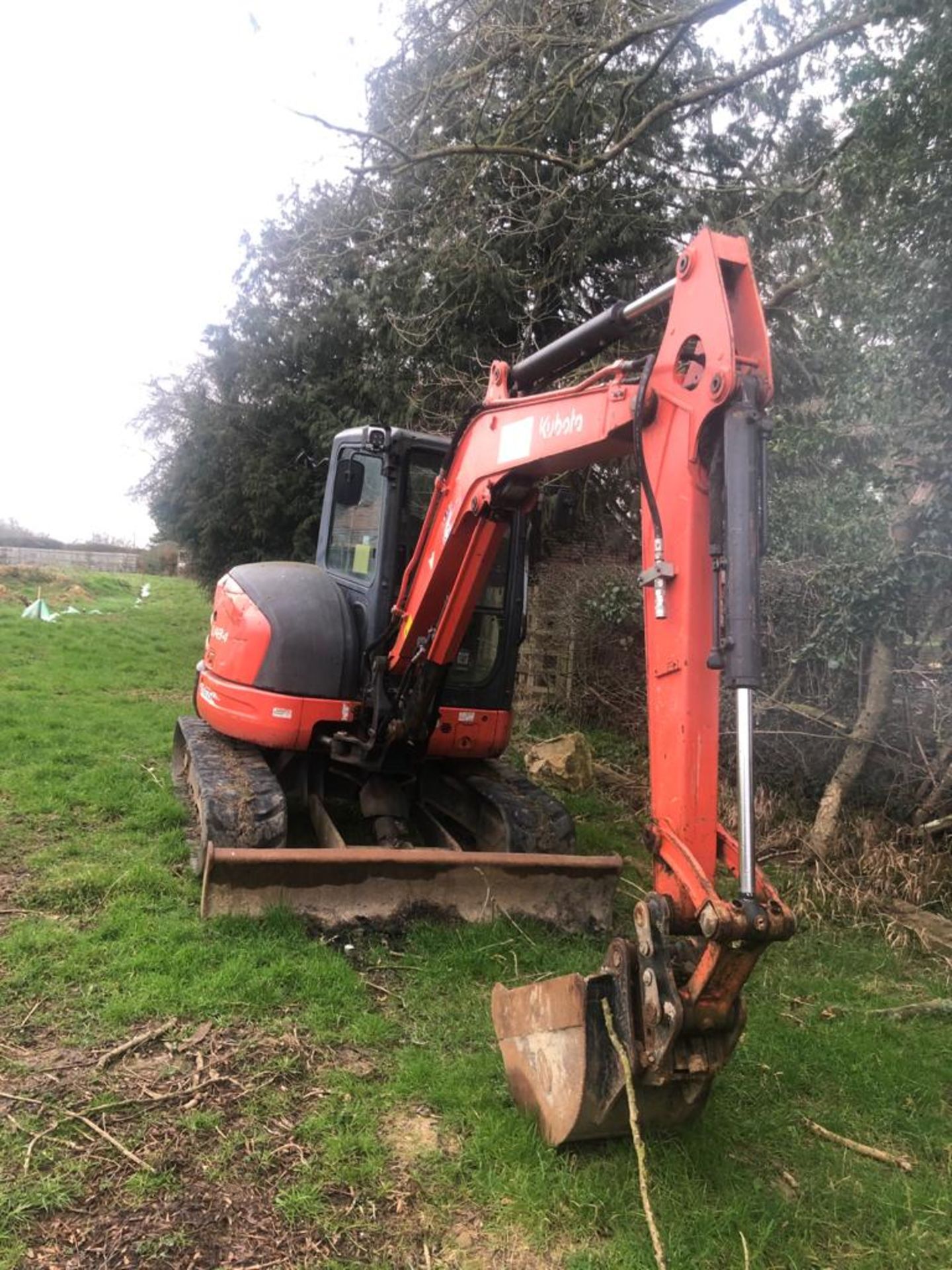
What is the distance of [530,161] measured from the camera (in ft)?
27.7

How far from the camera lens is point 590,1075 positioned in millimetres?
A: 2699

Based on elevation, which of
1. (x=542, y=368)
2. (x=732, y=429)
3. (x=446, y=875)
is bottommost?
(x=446, y=875)

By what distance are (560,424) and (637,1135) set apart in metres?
2.57

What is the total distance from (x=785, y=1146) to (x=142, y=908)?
10.0 feet

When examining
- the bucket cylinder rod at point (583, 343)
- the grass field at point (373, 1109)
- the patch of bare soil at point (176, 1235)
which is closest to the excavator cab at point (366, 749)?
the grass field at point (373, 1109)

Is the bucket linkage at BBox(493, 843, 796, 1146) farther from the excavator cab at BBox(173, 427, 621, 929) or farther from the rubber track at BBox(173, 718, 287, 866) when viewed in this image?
the rubber track at BBox(173, 718, 287, 866)

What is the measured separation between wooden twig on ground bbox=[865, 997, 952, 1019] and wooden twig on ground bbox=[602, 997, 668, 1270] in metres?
2.02

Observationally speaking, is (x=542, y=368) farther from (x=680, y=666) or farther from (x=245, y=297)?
(x=245, y=297)

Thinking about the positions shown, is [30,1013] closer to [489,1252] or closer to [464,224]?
[489,1252]

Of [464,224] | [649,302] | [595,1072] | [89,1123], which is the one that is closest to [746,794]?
[595,1072]

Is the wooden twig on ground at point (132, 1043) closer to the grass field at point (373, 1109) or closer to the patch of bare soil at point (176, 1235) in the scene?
the grass field at point (373, 1109)

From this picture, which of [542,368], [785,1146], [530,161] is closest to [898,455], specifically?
[542,368]

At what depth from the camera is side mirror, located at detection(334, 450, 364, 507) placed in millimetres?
5574

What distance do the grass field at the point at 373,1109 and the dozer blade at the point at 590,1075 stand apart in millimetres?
128
